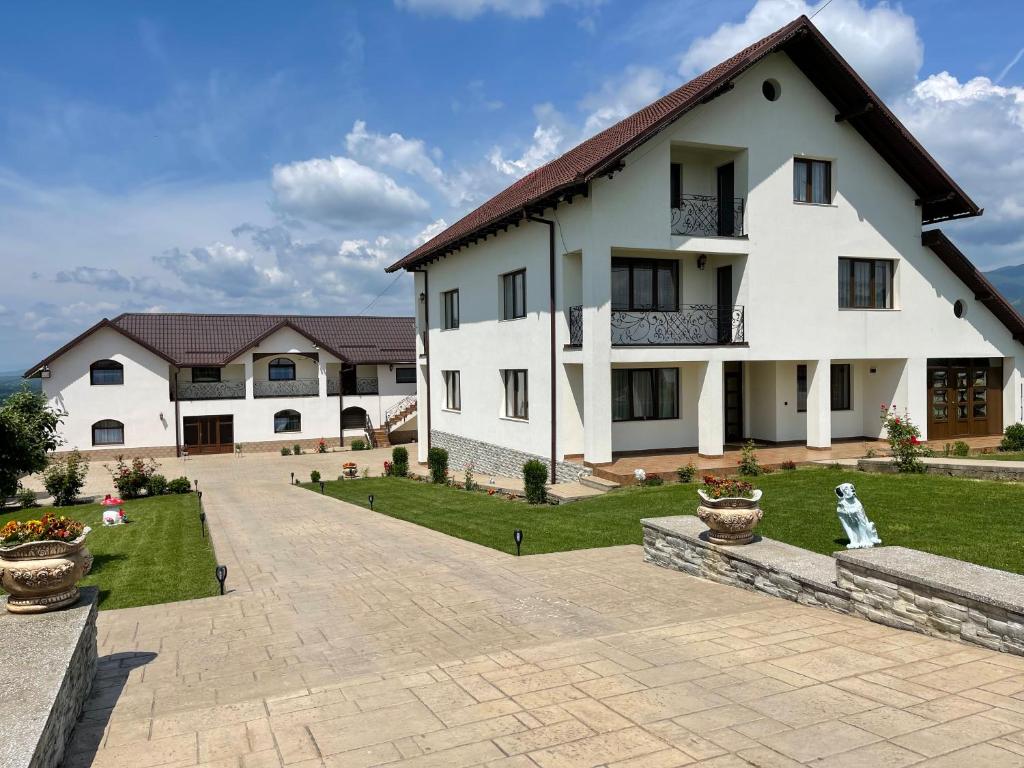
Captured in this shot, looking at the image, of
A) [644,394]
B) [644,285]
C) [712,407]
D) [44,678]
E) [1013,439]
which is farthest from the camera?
[1013,439]

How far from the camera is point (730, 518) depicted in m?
9.06

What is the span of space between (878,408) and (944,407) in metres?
2.05

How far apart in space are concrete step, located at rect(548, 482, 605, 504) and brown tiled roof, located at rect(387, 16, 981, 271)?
23.3 ft

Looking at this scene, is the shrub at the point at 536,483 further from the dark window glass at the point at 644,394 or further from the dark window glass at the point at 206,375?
the dark window glass at the point at 206,375

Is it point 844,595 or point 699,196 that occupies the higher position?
point 699,196

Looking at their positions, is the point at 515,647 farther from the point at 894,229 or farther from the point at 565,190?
the point at 894,229

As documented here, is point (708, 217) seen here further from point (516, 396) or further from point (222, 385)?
point (222, 385)

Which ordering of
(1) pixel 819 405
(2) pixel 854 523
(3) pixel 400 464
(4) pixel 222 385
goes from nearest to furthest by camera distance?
1. (2) pixel 854 523
2. (1) pixel 819 405
3. (3) pixel 400 464
4. (4) pixel 222 385

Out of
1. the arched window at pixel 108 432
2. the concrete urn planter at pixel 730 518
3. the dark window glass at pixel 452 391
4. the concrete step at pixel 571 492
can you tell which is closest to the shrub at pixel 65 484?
the dark window glass at pixel 452 391

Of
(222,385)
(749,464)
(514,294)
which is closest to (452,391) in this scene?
(514,294)

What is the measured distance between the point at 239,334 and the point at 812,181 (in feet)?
109

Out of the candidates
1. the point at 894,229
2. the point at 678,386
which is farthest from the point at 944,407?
the point at 678,386

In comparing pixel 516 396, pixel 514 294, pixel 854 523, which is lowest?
pixel 854 523

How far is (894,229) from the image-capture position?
67.5 ft
